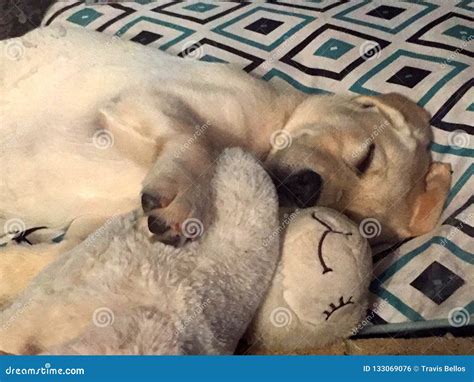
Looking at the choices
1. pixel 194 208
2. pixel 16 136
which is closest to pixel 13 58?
pixel 16 136

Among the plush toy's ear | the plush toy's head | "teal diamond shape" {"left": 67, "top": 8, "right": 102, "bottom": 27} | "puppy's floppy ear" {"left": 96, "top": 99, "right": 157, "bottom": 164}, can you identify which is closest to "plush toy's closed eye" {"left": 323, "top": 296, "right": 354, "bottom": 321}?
the plush toy's head

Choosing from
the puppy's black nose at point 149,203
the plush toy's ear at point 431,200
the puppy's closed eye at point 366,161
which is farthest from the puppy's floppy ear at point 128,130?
the plush toy's ear at point 431,200

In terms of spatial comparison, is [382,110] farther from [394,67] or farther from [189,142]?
[189,142]

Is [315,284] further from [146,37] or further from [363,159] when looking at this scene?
[146,37]

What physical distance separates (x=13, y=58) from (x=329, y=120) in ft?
2.11

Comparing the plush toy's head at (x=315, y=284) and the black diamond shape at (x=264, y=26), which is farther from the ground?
the black diamond shape at (x=264, y=26)

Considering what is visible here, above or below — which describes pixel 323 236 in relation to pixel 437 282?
above

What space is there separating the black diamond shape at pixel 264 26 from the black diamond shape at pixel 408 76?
0.27 metres

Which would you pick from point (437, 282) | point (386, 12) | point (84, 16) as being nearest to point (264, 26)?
point (386, 12)

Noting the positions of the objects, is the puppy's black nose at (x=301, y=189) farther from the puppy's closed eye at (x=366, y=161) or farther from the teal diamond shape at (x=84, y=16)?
the teal diamond shape at (x=84, y=16)

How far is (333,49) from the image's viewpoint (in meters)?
1.35

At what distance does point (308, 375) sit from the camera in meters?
0.95

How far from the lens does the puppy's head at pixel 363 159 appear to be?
1135 millimetres

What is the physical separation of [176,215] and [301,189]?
24 centimetres
